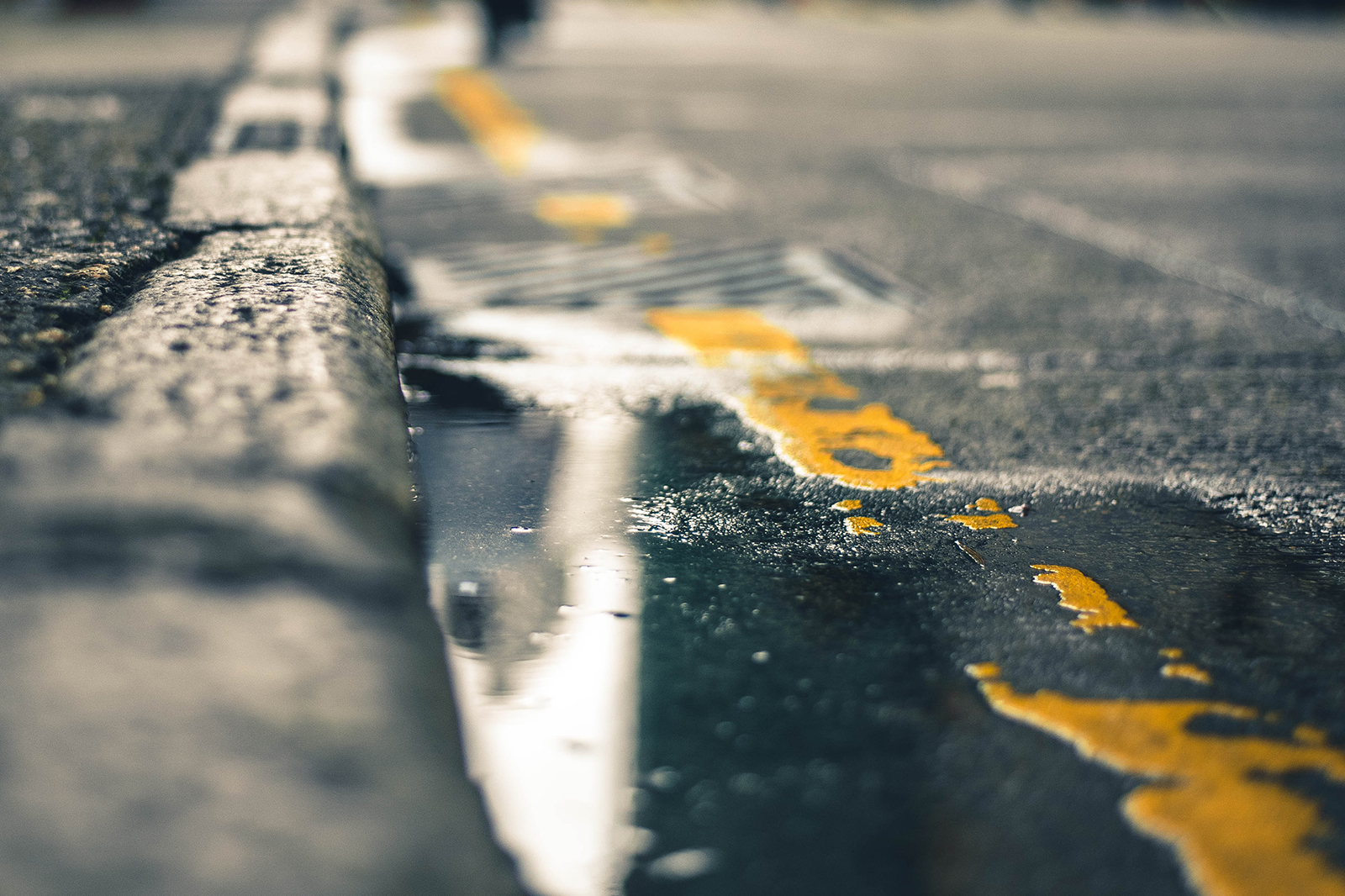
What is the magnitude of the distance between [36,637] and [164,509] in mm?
197

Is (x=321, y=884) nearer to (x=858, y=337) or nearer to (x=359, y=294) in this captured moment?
(x=359, y=294)

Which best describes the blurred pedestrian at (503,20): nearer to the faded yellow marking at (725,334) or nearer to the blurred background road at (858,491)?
the blurred background road at (858,491)

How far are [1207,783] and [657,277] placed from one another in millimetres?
2676

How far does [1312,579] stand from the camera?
6.00 feet

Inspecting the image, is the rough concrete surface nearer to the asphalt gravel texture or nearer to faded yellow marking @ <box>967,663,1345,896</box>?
the asphalt gravel texture

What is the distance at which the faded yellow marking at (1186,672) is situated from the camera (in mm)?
1519

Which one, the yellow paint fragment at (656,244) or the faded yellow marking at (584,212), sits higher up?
the faded yellow marking at (584,212)

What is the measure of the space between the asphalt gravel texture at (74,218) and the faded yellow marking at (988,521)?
1.38 m

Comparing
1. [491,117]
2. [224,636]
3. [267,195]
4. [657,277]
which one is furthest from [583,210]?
[224,636]

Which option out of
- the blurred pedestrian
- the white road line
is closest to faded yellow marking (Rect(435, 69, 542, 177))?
the blurred pedestrian

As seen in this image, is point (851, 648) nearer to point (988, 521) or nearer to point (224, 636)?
point (988, 521)

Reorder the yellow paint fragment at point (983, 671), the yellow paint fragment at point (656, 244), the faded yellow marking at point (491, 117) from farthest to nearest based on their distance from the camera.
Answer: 1. the faded yellow marking at point (491, 117)
2. the yellow paint fragment at point (656, 244)
3. the yellow paint fragment at point (983, 671)

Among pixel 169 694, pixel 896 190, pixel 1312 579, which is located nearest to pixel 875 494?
pixel 1312 579

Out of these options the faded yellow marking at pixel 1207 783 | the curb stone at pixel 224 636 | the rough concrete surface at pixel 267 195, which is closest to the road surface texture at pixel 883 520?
the faded yellow marking at pixel 1207 783
